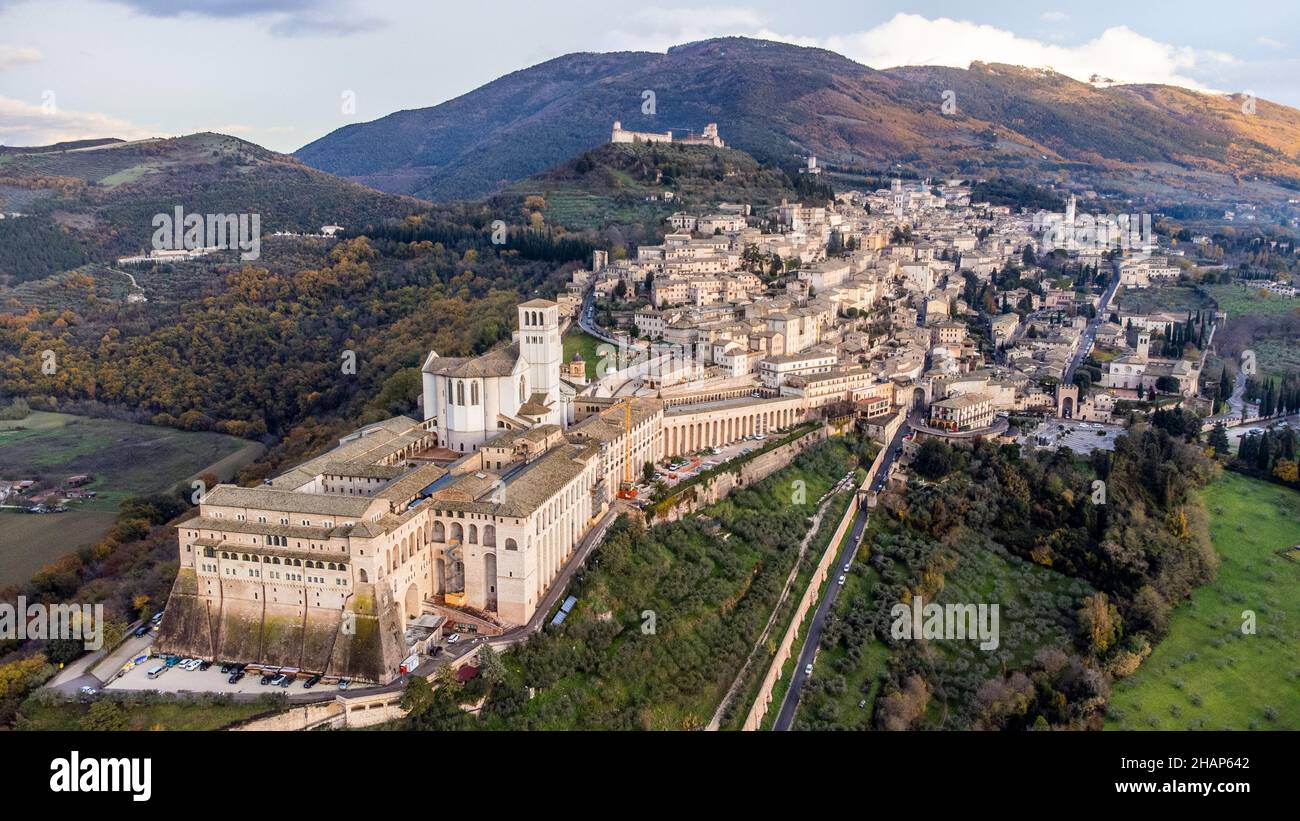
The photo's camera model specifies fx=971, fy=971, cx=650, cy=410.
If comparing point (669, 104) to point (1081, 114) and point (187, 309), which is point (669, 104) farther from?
point (187, 309)

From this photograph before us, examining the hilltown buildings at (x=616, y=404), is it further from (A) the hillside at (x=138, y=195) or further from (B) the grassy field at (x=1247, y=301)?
(A) the hillside at (x=138, y=195)

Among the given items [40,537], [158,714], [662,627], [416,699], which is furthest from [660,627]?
[40,537]

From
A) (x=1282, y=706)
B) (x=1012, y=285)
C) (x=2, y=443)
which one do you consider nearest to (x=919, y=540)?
(x=1282, y=706)

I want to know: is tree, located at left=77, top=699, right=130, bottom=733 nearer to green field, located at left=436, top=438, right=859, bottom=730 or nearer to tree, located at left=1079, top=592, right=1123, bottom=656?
green field, located at left=436, top=438, right=859, bottom=730

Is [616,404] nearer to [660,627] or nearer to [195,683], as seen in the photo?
[660,627]

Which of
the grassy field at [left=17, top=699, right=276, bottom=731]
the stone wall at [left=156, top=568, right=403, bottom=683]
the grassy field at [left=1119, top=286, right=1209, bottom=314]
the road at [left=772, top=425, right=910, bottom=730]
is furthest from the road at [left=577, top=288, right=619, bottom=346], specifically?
the grassy field at [left=1119, top=286, right=1209, bottom=314]
